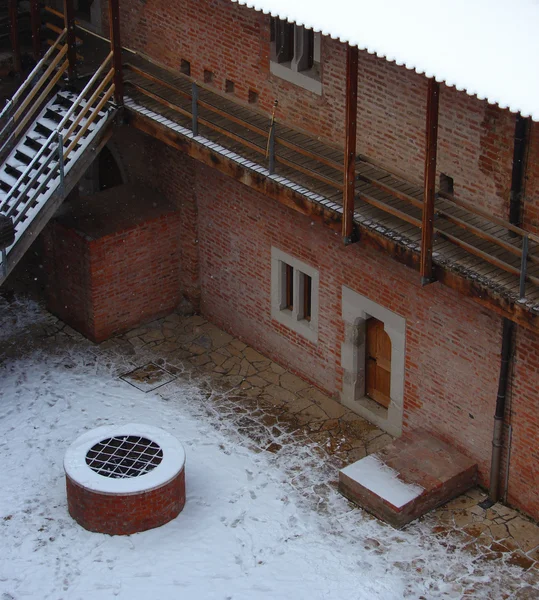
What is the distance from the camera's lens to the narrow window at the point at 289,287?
18.4 metres

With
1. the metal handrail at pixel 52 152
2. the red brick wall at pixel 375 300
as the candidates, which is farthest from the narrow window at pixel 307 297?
the metal handrail at pixel 52 152

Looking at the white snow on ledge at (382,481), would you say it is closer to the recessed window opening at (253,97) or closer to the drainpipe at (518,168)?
the drainpipe at (518,168)

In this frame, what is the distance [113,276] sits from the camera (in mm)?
19422

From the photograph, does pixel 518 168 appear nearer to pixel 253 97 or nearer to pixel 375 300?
pixel 375 300

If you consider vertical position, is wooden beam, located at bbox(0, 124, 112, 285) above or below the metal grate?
above

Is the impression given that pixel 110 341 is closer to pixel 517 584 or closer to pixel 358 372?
pixel 358 372

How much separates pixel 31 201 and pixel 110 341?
10.2ft

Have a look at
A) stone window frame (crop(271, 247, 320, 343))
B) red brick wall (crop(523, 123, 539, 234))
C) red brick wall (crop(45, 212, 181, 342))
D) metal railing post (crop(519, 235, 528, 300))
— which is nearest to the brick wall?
red brick wall (crop(523, 123, 539, 234))

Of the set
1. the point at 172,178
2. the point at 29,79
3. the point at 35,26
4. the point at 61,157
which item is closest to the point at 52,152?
the point at 61,157

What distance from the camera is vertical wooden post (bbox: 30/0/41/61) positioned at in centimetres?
1842

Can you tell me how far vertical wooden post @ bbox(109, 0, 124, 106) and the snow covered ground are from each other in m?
4.26

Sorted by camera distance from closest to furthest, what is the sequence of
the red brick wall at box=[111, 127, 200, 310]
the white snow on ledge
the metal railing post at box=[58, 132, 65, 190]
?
the white snow on ledge < the metal railing post at box=[58, 132, 65, 190] < the red brick wall at box=[111, 127, 200, 310]

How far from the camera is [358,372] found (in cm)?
1762

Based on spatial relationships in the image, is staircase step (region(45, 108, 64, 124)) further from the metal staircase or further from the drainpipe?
the drainpipe
